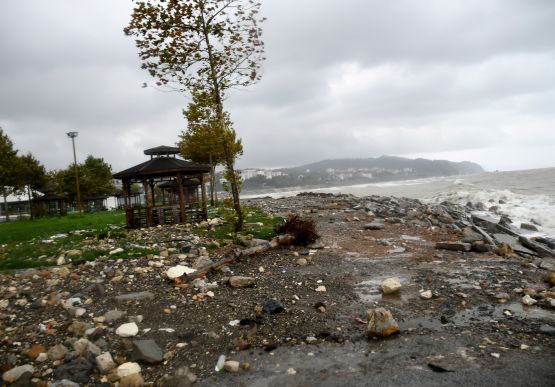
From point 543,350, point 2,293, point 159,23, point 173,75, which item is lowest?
point 543,350

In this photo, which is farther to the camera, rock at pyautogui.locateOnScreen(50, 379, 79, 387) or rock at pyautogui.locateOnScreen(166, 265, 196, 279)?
rock at pyautogui.locateOnScreen(166, 265, 196, 279)

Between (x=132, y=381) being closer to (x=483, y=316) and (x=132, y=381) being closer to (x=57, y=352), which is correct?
(x=57, y=352)

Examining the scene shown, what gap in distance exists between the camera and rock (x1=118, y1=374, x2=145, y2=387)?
425 cm

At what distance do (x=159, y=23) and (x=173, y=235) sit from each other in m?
7.05

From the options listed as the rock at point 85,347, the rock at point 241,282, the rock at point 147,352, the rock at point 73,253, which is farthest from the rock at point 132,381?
the rock at point 73,253

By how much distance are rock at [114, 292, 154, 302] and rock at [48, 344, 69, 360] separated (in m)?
1.61

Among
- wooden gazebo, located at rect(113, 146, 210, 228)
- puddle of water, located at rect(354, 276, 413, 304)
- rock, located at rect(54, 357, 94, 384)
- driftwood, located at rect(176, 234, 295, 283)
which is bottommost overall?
puddle of water, located at rect(354, 276, 413, 304)

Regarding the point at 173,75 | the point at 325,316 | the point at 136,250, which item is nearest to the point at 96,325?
the point at 325,316

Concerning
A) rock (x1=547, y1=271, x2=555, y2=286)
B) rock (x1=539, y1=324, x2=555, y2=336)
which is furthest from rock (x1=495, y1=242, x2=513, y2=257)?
rock (x1=539, y1=324, x2=555, y2=336)

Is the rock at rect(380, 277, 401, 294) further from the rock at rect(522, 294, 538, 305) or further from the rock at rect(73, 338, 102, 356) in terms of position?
the rock at rect(73, 338, 102, 356)

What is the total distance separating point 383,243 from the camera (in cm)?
1072

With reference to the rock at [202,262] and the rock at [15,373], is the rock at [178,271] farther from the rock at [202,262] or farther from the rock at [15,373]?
the rock at [15,373]

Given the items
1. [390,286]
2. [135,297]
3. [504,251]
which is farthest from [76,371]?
[504,251]

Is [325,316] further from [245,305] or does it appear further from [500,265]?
[500,265]
